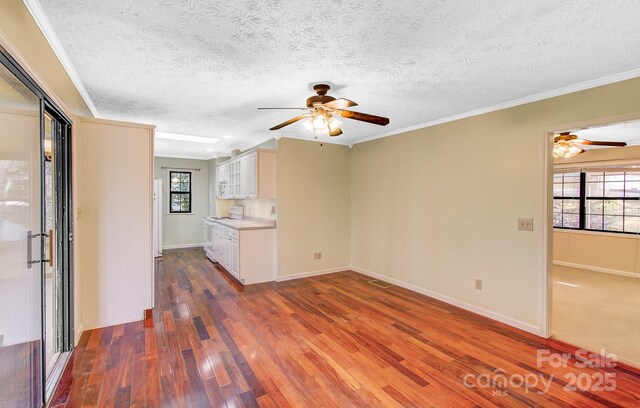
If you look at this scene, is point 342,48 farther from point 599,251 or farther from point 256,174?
point 599,251

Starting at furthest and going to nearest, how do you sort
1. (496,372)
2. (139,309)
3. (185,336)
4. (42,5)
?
(139,309)
(185,336)
(496,372)
(42,5)

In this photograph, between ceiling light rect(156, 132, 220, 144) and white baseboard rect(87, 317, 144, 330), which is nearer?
white baseboard rect(87, 317, 144, 330)

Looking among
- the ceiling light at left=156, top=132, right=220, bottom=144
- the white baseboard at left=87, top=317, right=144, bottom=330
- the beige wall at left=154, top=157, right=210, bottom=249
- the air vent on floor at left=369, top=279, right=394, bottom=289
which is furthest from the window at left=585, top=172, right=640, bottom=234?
the beige wall at left=154, top=157, right=210, bottom=249

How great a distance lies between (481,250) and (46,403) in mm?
4208

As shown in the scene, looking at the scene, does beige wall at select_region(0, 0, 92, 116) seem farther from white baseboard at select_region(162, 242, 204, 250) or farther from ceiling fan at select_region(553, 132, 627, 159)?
white baseboard at select_region(162, 242, 204, 250)

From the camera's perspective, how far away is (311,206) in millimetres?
5234

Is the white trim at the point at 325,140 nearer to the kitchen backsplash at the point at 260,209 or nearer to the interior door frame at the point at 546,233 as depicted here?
the kitchen backsplash at the point at 260,209

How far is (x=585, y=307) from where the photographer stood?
145 inches

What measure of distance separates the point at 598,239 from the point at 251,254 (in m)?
6.60

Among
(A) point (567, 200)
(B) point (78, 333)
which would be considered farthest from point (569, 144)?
(B) point (78, 333)

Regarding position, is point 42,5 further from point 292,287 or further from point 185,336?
point 292,287

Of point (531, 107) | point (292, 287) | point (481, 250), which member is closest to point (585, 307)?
point (481, 250)

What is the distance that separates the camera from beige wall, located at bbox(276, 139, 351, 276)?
4.97 meters

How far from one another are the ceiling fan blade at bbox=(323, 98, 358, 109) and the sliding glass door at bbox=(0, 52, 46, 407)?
2.04m
